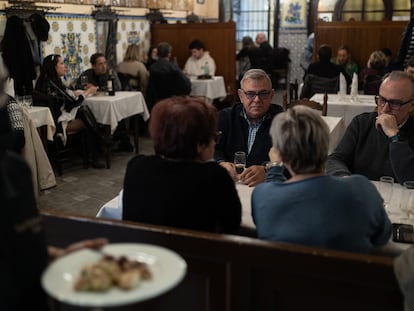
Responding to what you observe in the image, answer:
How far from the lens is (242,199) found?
2303 millimetres

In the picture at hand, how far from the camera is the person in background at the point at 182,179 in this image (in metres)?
1.69

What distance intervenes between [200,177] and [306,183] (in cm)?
35

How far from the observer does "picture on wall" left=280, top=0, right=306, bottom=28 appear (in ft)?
38.4

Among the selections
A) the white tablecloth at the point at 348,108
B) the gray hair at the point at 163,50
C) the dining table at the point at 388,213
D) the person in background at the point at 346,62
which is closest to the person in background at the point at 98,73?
the gray hair at the point at 163,50

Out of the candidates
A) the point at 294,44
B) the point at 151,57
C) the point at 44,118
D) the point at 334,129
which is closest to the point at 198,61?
the point at 151,57

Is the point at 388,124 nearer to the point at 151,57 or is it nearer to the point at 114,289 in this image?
the point at 114,289

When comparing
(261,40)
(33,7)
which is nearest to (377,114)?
(33,7)

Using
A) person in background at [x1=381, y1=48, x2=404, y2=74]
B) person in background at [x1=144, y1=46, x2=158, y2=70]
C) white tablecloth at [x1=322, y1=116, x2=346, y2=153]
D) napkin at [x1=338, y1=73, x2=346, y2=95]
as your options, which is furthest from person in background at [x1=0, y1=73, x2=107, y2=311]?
person in background at [x1=144, y1=46, x2=158, y2=70]

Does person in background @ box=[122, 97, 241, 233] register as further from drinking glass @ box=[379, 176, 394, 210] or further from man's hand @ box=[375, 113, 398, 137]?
man's hand @ box=[375, 113, 398, 137]

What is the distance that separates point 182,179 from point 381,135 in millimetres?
1453

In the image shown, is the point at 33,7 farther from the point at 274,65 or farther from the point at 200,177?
the point at 274,65

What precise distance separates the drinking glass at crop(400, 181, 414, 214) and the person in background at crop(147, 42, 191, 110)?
540cm

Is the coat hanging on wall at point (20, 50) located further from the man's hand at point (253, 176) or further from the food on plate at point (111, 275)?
the food on plate at point (111, 275)

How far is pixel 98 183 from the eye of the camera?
17.2ft
